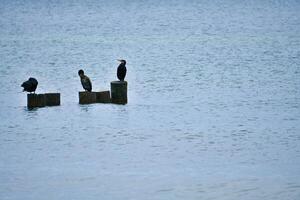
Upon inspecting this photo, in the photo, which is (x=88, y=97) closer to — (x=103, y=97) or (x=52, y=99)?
(x=103, y=97)

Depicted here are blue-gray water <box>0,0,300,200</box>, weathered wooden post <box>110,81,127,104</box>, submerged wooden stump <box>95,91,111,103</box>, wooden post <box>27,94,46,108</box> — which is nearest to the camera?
blue-gray water <box>0,0,300,200</box>

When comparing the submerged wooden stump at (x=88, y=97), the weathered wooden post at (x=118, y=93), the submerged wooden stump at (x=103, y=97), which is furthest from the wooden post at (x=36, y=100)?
the weathered wooden post at (x=118, y=93)

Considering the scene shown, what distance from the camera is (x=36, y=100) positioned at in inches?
827

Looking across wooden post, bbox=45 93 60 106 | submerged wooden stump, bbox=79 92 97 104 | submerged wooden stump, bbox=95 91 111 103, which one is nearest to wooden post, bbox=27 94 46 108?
wooden post, bbox=45 93 60 106

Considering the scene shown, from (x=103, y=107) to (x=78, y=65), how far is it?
15.7 m

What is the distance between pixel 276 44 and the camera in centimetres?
4909

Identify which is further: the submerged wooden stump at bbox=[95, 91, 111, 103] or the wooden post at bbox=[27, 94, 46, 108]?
the submerged wooden stump at bbox=[95, 91, 111, 103]

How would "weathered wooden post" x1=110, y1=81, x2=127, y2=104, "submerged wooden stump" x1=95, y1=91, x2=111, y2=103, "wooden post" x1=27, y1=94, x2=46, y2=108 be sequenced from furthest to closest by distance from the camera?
"submerged wooden stump" x1=95, y1=91, x2=111, y2=103 < "weathered wooden post" x1=110, y1=81, x2=127, y2=104 < "wooden post" x1=27, y1=94, x2=46, y2=108

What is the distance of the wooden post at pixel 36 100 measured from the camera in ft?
68.7

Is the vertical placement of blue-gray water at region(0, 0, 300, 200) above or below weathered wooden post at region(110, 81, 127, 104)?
below

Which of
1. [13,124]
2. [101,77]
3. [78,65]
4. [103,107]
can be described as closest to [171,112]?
[103,107]

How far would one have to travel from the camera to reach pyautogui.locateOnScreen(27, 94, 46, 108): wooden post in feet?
68.7

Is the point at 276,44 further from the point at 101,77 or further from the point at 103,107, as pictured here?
the point at 103,107

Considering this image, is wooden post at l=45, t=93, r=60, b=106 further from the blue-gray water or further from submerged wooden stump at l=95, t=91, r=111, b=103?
submerged wooden stump at l=95, t=91, r=111, b=103
